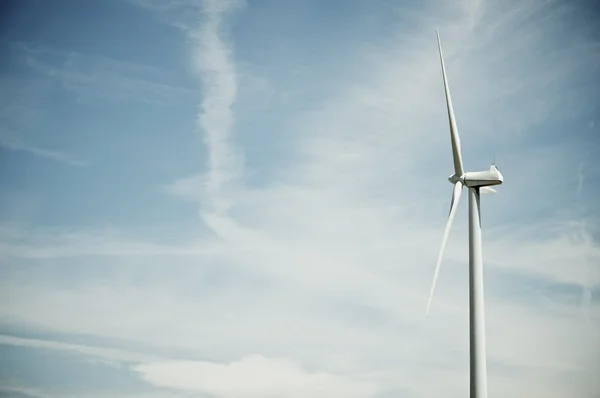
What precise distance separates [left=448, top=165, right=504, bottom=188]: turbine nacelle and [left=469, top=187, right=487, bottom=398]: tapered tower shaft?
8.79ft

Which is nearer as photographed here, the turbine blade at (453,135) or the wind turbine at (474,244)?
the wind turbine at (474,244)

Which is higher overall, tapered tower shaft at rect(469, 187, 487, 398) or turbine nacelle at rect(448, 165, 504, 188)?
turbine nacelle at rect(448, 165, 504, 188)

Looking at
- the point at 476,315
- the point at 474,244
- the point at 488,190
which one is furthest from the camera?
the point at 488,190

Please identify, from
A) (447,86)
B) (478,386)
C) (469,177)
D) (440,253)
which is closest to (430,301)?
(440,253)

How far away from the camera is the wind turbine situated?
3750 centimetres

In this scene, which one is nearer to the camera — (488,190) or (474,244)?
(474,244)

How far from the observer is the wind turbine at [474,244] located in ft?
123

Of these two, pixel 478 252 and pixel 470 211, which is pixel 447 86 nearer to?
pixel 470 211

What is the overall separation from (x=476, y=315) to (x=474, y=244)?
517 centimetres

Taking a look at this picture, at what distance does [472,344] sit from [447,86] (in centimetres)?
2010

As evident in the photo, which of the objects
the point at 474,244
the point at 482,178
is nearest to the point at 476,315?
the point at 474,244

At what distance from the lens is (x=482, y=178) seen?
43.8 meters

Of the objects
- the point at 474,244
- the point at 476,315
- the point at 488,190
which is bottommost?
the point at 476,315

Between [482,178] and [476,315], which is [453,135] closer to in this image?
[482,178]
